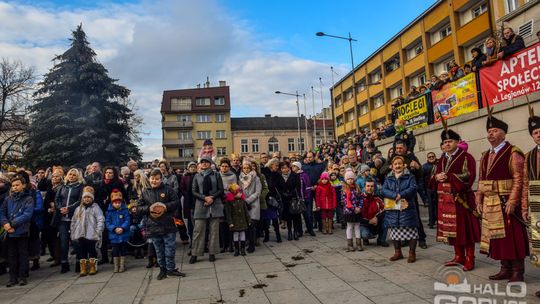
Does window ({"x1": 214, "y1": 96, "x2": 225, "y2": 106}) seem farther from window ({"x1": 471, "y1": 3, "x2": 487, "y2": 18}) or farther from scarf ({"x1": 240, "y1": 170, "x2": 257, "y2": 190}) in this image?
scarf ({"x1": 240, "y1": 170, "x2": 257, "y2": 190})

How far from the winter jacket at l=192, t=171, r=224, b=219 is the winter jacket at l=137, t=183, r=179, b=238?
0.76m

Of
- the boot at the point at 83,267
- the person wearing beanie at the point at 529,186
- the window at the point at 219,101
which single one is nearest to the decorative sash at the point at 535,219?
the person wearing beanie at the point at 529,186

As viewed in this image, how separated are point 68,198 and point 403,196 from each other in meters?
6.28

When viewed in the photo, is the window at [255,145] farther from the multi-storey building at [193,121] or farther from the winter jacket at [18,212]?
the winter jacket at [18,212]

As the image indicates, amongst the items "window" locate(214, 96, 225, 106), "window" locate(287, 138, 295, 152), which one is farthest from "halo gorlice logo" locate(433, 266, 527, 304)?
"window" locate(287, 138, 295, 152)

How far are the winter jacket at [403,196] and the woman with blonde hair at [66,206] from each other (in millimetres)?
5867

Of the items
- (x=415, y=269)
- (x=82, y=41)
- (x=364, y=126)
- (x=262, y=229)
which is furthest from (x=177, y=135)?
(x=415, y=269)

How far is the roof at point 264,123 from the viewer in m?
68.6

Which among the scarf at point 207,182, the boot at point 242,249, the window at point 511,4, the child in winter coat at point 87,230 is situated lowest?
the boot at point 242,249

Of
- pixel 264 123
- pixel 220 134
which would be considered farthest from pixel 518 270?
pixel 264 123

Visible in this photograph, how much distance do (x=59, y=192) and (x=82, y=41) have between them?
21.7 metres

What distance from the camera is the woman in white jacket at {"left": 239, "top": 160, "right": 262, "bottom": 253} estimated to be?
8250 mm

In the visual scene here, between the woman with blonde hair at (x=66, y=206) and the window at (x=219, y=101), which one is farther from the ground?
the window at (x=219, y=101)

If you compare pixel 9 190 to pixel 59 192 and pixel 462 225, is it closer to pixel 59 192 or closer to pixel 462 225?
pixel 59 192
